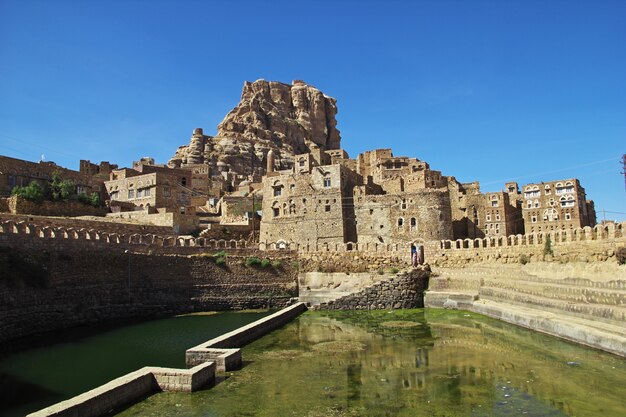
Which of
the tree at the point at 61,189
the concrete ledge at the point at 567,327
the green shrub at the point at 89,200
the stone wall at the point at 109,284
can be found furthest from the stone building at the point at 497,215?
the tree at the point at 61,189

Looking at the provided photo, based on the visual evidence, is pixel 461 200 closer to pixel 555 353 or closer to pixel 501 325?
pixel 501 325

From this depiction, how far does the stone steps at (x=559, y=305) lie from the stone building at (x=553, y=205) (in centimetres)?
3492

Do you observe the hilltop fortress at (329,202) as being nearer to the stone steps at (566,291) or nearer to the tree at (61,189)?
the tree at (61,189)

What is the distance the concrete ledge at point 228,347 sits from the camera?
14.2 m

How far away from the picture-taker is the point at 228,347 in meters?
16.4

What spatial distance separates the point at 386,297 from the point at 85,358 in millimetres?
17185

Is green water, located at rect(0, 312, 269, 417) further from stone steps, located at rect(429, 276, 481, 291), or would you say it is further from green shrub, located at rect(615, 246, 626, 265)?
green shrub, located at rect(615, 246, 626, 265)

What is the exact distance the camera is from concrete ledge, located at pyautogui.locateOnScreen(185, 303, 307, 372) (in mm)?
14172

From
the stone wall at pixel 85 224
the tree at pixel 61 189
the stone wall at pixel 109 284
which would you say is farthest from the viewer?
the tree at pixel 61 189

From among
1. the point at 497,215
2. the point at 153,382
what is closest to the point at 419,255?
the point at 497,215

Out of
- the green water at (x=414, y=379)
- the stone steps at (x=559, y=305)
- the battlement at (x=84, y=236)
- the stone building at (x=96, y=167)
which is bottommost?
the green water at (x=414, y=379)

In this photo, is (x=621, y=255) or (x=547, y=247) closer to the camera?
(x=621, y=255)

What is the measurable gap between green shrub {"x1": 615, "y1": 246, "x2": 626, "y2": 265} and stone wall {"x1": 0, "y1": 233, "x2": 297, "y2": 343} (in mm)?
19239

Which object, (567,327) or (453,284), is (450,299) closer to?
(453,284)
